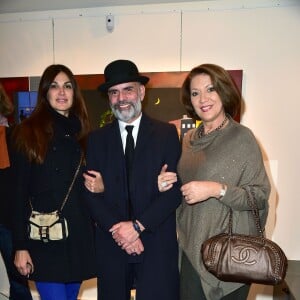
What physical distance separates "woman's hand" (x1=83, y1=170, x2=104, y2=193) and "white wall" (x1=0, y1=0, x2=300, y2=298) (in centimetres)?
161

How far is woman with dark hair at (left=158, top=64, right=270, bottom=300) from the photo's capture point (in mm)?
1480

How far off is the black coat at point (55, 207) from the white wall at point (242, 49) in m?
1.51

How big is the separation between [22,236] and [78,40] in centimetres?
209

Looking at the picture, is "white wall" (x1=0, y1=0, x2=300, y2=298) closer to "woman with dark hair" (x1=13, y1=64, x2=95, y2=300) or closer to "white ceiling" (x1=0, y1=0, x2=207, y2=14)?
"white ceiling" (x1=0, y1=0, x2=207, y2=14)

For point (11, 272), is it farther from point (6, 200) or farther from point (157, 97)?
point (157, 97)

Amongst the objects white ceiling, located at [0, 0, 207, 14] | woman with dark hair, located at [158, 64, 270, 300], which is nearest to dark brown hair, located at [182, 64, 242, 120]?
woman with dark hair, located at [158, 64, 270, 300]

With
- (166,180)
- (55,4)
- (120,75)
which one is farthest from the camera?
(55,4)

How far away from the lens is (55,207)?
168 cm

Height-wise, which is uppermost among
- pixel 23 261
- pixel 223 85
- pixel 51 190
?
pixel 223 85

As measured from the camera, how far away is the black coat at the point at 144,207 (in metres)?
1.58

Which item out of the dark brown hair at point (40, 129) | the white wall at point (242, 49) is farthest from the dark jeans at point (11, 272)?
the white wall at point (242, 49)

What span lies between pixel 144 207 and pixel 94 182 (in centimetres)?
30

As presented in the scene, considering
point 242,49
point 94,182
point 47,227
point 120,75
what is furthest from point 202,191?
point 242,49

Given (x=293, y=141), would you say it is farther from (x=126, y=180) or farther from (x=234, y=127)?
(x=126, y=180)
